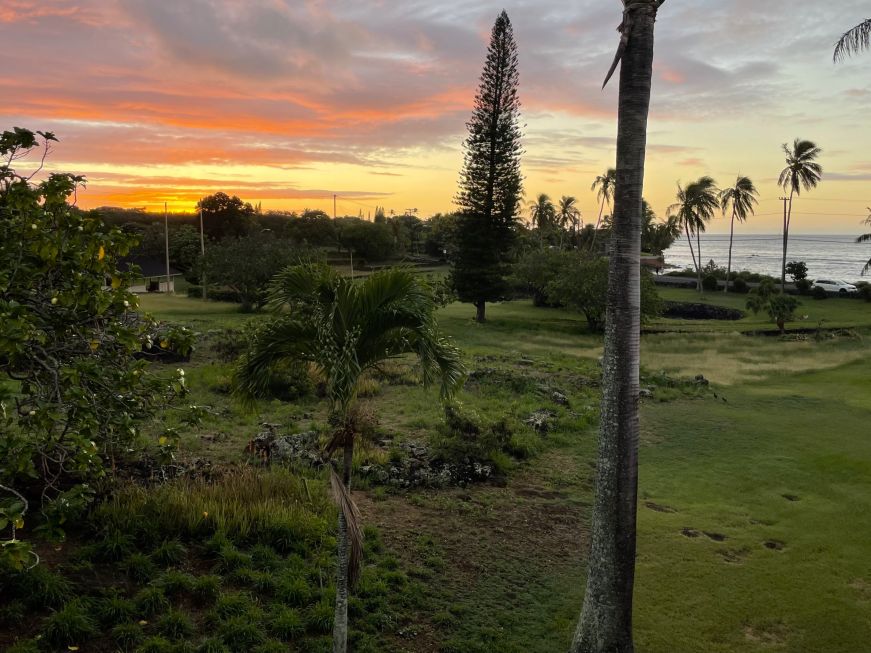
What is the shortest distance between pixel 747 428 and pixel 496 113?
2570 centimetres

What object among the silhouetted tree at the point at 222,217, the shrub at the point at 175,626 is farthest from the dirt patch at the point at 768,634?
the silhouetted tree at the point at 222,217

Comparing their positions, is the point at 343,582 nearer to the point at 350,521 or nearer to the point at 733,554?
the point at 350,521

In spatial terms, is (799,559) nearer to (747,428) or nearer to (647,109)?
(647,109)

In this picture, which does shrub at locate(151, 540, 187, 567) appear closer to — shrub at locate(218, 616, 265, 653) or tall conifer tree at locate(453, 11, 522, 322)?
shrub at locate(218, 616, 265, 653)

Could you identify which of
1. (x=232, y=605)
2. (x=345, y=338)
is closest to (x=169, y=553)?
(x=232, y=605)

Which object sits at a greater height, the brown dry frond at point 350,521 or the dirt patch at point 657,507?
the brown dry frond at point 350,521

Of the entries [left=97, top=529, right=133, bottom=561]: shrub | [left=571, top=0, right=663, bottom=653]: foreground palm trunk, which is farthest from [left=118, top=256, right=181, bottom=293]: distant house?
[left=571, top=0, right=663, bottom=653]: foreground palm trunk

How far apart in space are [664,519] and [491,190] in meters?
28.7

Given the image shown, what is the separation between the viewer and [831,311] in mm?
41125

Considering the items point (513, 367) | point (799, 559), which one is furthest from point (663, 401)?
point (799, 559)

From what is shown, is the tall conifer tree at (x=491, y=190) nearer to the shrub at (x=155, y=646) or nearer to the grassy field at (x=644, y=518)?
the grassy field at (x=644, y=518)

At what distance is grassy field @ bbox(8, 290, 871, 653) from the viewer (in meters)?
6.39

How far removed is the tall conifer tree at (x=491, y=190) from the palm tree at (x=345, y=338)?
29.6 meters

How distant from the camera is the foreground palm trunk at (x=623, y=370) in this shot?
17.4 ft
